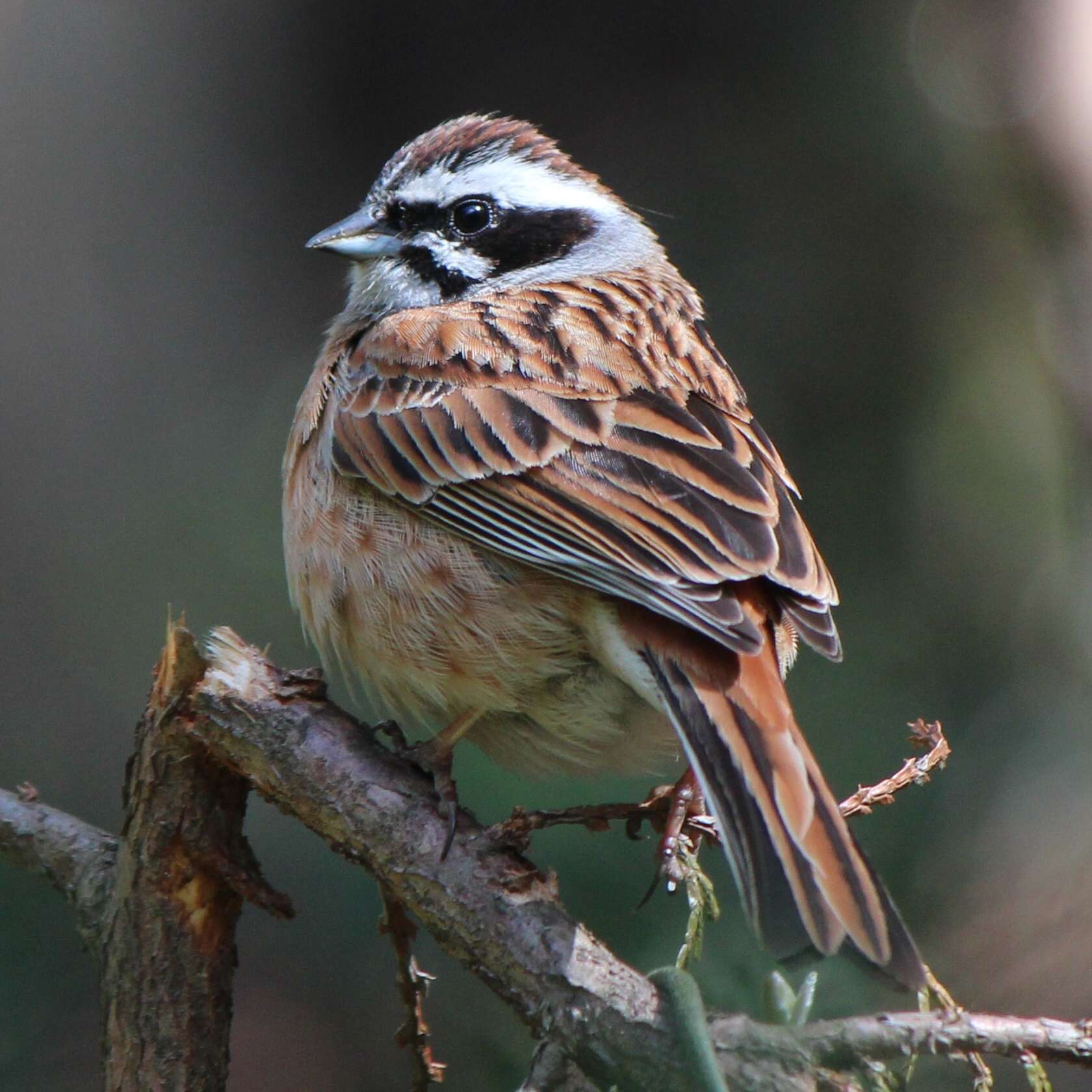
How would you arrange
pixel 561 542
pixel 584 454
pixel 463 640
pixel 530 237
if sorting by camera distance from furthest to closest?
pixel 530 237, pixel 584 454, pixel 463 640, pixel 561 542

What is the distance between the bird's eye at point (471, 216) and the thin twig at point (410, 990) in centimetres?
193

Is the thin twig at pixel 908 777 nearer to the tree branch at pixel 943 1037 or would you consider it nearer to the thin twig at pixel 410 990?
the tree branch at pixel 943 1037

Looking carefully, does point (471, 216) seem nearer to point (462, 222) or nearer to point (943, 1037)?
point (462, 222)

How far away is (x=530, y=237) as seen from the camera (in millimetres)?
4012

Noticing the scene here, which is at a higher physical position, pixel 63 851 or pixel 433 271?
pixel 433 271

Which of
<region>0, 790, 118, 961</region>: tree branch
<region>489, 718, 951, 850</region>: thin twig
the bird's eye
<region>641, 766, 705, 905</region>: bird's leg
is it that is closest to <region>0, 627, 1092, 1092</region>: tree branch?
<region>0, 790, 118, 961</region>: tree branch

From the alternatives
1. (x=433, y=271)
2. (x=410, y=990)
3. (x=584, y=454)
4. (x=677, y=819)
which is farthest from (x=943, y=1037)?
(x=433, y=271)

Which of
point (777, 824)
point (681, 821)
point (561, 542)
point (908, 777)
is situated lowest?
point (681, 821)

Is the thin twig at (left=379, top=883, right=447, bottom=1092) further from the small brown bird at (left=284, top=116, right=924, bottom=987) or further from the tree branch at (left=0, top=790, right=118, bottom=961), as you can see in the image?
the tree branch at (left=0, top=790, right=118, bottom=961)

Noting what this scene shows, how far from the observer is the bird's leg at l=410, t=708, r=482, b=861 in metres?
2.51

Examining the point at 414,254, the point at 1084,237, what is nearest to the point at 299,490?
the point at 414,254

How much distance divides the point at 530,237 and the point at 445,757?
1716 mm

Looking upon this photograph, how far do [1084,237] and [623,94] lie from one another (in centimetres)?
238

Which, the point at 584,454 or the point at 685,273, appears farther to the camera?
the point at 685,273
